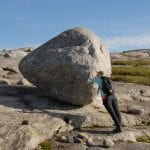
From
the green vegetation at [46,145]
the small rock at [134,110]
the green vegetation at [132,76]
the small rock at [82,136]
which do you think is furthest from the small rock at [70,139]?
the green vegetation at [132,76]

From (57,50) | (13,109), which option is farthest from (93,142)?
(57,50)

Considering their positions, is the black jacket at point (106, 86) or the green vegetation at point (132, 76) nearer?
the black jacket at point (106, 86)

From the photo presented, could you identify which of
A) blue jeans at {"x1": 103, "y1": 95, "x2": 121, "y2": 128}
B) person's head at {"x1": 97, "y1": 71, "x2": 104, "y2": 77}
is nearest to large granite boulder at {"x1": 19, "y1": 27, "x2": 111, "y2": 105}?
person's head at {"x1": 97, "y1": 71, "x2": 104, "y2": 77}

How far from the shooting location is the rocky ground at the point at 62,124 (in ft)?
82.4

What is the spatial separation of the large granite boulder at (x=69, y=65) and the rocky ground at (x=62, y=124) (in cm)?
105

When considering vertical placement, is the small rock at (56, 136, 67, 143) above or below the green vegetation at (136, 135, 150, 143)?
above

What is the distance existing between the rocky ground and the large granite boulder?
105 cm

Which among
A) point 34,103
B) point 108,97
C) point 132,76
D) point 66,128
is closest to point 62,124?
point 66,128

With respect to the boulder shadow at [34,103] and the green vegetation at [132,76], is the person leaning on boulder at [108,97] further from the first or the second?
the green vegetation at [132,76]

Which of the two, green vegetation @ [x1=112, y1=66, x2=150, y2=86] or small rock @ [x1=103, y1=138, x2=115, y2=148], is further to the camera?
green vegetation @ [x1=112, y1=66, x2=150, y2=86]

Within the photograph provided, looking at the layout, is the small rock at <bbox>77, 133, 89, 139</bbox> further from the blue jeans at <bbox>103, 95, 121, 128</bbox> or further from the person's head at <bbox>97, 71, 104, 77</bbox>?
the person's head at <bbox>97, 71, 104, 77</bbox>

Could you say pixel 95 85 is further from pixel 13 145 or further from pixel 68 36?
pixel 13 145

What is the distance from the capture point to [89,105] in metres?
32.2

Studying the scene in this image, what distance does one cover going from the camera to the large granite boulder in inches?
1195
